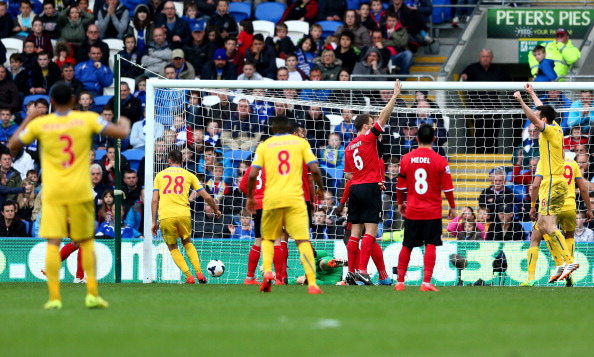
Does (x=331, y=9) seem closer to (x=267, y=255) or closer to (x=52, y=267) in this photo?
(x=267, y=255)

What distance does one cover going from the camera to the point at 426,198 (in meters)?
12.7

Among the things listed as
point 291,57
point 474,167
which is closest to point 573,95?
point 474,167

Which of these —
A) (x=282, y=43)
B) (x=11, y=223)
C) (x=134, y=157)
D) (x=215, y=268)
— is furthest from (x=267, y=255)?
(x=282, y=43)

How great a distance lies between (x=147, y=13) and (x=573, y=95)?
9614 mm

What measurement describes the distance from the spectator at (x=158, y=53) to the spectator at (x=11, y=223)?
5.06 m

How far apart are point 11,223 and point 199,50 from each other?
6.15m

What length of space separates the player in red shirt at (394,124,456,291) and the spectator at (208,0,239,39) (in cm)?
1122

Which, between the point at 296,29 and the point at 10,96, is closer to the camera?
the point at 10,96

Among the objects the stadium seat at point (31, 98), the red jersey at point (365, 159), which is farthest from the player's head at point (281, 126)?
the stadium seat at point (31, 98)

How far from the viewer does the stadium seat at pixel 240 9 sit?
2445cm

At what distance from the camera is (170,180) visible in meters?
15.3

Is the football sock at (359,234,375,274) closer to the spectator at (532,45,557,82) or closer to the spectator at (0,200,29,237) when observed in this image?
the spectator at (0,200,29,237)

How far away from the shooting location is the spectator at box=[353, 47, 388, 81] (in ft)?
70.2

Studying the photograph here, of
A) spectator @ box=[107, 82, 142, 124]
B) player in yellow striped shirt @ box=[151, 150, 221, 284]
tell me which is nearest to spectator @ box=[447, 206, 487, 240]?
player in yellow striped shirt @ box=[151, 150, 221, 284]
